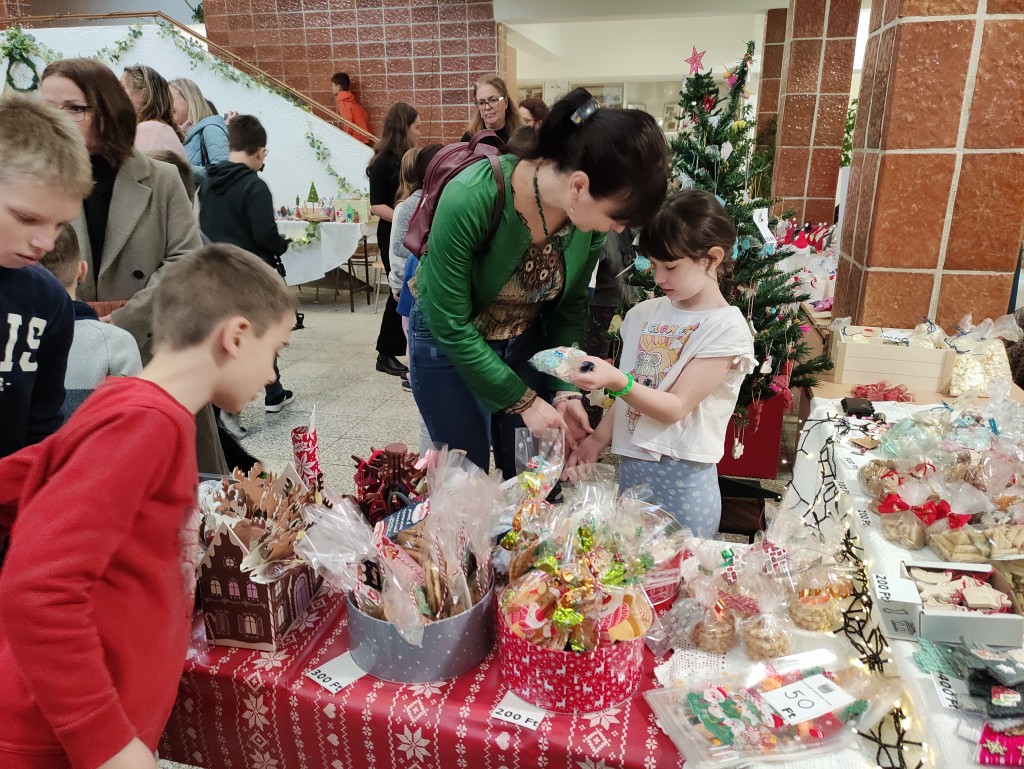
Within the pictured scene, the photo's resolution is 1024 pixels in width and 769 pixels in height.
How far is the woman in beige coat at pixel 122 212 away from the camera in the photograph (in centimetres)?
206

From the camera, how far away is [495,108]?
159 inches

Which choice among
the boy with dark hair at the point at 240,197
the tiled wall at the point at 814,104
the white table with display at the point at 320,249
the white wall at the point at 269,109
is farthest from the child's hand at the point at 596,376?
the white wall at the point at 269,109

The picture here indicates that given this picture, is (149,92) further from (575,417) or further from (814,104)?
(814,104)

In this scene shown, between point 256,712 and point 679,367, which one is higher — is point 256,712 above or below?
below

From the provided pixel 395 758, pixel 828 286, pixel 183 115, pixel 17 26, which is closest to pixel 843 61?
pixel 828 286

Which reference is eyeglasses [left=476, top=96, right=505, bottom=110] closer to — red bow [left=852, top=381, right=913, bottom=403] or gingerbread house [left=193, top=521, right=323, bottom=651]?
red bow [left=852, top=381, right=913, bottom=403]

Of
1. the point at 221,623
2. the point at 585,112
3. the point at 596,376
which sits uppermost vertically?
the point at 585,112

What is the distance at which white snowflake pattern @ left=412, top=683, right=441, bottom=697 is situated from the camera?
110cm

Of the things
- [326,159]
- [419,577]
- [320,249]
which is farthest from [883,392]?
[326,159]

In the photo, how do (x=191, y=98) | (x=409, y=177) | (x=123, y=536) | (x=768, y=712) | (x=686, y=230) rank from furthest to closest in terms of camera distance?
(x=191, y=98)
(x=409, y=177)
(x=686, y=230)
(x=768, y=712)
(x=123, y=536)

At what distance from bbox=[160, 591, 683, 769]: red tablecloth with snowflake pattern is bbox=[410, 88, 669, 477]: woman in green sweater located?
0.65m

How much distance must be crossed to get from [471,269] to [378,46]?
9263 mm

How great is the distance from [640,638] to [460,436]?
0.92 m

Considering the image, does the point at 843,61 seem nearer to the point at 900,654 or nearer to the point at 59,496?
the point at 900,654
